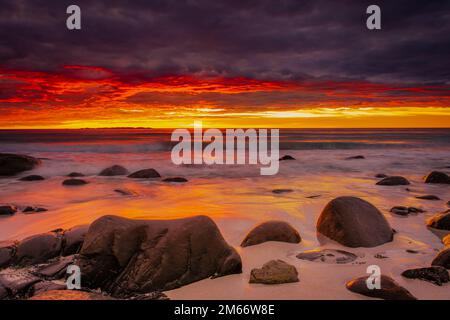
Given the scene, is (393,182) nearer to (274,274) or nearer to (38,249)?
(274,274)

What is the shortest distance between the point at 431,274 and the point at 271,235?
88.3 inches

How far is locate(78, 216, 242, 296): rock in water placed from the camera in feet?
14.0

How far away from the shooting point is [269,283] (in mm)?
4254

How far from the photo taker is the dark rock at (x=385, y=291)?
149 inches

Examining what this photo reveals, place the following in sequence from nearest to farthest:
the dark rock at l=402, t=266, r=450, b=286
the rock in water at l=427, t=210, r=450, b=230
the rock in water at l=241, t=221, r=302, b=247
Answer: the dark rock at l=402, t=266, r=450, b=286 < the rock in water at l=241, t=221, r=302, b=247 < the rock in water at l=427, t=210, r=450, b=230

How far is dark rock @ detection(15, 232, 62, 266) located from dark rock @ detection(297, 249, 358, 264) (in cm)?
353

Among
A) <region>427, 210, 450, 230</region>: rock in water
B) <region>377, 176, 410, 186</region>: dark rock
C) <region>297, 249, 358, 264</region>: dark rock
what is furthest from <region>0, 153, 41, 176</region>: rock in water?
<region>427, 210, 450, 230</region>: rock in water

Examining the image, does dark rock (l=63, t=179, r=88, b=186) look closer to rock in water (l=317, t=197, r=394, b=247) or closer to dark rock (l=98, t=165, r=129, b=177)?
dark rock (l=98, t=165, r=129, b=177)

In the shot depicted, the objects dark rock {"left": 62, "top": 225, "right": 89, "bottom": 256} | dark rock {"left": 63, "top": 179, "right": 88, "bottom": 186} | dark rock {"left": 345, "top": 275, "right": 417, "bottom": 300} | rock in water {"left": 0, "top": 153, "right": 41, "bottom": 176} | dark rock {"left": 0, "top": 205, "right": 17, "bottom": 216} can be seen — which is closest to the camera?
dark rock {"left": 345, "top": 275, "right": 417, "bottom": 300}

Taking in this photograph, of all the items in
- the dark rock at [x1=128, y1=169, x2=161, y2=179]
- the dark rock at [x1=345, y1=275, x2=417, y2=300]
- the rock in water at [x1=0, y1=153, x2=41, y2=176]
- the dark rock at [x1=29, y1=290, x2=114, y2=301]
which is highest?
the rock in water at [x1=0, y1=153, x2=41, y2=176]

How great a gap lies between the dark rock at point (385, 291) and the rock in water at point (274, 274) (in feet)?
2.31

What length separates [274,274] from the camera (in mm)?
4328
